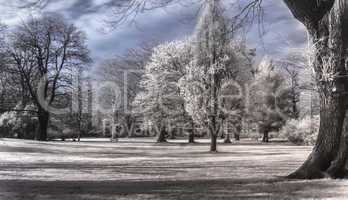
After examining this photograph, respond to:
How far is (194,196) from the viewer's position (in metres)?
9.62

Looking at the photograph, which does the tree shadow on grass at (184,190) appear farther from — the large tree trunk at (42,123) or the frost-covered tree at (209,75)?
the large tree trunk at (42,123)

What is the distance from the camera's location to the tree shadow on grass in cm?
960

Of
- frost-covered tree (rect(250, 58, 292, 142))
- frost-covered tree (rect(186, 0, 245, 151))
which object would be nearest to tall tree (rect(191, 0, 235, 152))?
frost-covered tree (rect(186, 0, 245, 151))

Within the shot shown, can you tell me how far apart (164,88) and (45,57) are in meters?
13.6

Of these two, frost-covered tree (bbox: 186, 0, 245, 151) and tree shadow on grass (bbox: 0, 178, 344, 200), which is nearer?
tree shadow on grass (bbox: 0, 178, 344, 200)

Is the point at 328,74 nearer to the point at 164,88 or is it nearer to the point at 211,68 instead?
the point at 211,68

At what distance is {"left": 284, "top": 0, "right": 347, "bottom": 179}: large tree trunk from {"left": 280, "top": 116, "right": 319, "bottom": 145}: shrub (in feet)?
115

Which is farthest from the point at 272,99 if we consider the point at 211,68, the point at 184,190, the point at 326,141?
the point at 184,190

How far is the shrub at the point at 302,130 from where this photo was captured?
48.7 meters

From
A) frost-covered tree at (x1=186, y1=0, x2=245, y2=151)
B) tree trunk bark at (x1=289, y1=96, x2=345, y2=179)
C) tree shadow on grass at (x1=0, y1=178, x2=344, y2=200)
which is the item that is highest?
frost-covered tree at (x1=186, y1=0, x2=245, y2=151)

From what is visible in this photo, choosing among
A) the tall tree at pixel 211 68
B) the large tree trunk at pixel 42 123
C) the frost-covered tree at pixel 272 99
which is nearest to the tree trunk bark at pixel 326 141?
the tall tree at pixel 211 68

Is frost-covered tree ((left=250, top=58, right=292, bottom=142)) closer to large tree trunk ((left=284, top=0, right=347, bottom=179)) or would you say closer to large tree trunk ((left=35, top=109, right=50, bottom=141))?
large tree trunk ((left=35, top=109, right=50, bottom=141))

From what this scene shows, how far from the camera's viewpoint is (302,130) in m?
52.1

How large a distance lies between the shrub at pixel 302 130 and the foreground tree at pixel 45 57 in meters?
23.9
